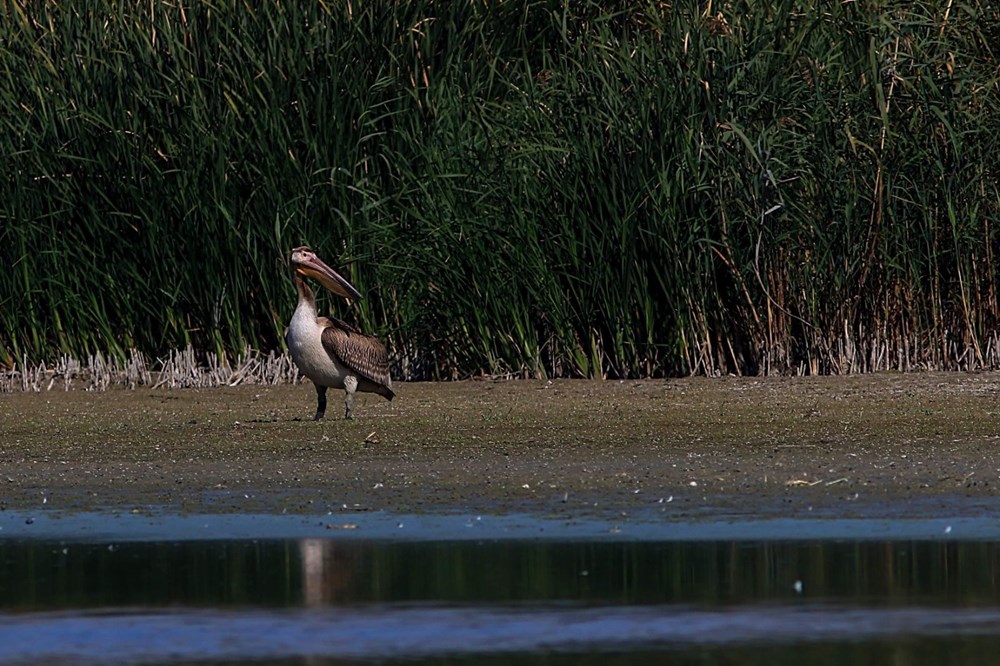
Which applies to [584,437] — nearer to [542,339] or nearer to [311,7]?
[542,339]

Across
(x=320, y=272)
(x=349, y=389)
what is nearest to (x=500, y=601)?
(x=349, y=389)

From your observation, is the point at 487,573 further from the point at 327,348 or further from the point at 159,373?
the point at 159,373

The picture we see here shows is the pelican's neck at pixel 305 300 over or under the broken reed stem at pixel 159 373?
over

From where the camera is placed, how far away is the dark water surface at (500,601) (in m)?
5.24

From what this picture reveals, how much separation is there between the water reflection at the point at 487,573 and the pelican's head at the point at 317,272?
16.4 ft

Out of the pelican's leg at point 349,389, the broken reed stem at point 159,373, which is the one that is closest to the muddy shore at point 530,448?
the pelican's leg at point 349,389

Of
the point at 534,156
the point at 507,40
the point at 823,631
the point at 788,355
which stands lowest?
the point at 823,631

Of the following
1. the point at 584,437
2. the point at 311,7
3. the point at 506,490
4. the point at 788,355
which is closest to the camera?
the point at 506,490

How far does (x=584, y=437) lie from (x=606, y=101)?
3.59 metres

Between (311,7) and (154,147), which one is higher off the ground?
(311,7)

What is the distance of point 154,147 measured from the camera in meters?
14.5

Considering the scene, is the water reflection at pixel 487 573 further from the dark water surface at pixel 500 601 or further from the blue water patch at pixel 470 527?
the blue water patch at pixel 470 527

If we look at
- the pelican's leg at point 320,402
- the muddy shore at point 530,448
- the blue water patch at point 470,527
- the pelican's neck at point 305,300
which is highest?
the pelican's neck at point 305,300

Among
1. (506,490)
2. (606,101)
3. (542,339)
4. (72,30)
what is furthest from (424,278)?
(506,490)
